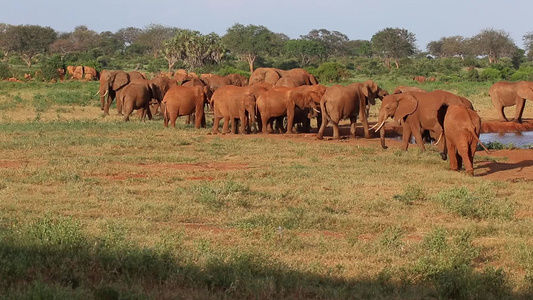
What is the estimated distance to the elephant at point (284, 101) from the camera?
21.1m

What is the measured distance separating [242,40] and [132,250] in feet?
230

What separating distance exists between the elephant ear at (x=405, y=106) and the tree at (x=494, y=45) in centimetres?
6923

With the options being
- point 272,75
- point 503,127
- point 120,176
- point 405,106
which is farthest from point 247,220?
point 272,75

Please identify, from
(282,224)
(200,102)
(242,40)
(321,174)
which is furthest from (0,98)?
(242,40)

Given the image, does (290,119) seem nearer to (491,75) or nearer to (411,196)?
(411,196)

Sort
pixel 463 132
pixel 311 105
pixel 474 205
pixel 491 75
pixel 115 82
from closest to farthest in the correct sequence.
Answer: pixel 474 205
pixel 463 132
pixel 311 105
pixel 115 82
pixel 491 75

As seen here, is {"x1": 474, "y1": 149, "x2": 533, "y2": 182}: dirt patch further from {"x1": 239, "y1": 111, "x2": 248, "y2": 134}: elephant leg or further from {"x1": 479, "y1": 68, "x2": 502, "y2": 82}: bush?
{"x1": 479, "y1": 68, "x2": 502, "y2": 82}: bush

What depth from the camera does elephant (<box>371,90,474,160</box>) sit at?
1600 cm

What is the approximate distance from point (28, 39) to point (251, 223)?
66530 millimetres

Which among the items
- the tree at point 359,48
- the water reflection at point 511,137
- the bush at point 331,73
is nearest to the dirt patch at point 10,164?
the water reflection at point 511,137

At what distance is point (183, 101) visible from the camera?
22.3 meters

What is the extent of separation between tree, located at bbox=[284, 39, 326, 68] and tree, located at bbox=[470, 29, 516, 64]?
1715 cm

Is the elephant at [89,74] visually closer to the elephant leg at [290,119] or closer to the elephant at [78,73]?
the elephant at [78,73]

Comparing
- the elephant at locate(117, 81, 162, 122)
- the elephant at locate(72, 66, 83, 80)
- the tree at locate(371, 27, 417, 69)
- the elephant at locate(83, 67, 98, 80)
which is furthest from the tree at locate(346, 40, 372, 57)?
the elephant at locate(117, 81, 162, 122)
